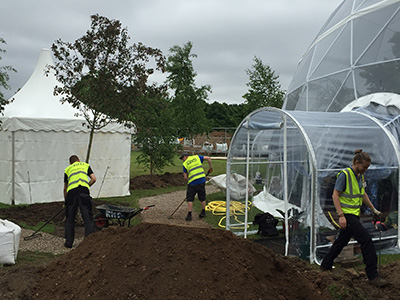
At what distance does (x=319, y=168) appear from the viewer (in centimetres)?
696

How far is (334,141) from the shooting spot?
24.1 ft

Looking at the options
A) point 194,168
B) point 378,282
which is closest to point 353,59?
point 194,168

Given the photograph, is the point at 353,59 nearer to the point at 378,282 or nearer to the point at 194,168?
the point at 194,168

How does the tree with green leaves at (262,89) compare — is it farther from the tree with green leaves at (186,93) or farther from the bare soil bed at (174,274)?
the bare soil bed at (174,274)

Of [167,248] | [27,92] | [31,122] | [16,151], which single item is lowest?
[167,248]

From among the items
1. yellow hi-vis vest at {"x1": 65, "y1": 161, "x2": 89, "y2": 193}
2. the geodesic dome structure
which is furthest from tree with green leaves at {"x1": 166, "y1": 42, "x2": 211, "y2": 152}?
yellow hi-vis vest at {"x1": 65, "y1": 161, "x2": 89, "y2": 193}

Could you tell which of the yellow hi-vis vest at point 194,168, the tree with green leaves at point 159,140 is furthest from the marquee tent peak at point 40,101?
the tree with green leaves at point 159,140

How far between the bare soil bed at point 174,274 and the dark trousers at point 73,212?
1.93 metres

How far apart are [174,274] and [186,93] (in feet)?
64.2

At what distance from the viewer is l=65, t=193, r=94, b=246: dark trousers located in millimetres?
7570

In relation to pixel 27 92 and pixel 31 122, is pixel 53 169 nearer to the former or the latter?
pixel 31 122

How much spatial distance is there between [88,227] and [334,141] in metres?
4.67

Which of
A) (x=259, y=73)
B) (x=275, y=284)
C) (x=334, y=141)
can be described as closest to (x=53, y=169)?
(x=334, y=141)

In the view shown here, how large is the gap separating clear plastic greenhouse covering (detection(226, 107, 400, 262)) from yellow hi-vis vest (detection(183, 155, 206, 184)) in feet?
3.76
